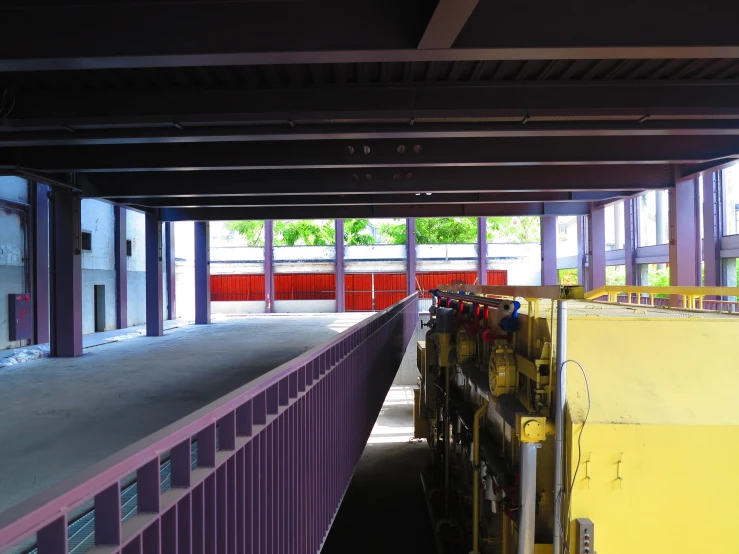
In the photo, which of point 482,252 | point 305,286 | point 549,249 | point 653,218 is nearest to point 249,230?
point 305,286

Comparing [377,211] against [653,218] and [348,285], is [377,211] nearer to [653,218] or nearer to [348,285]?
[653,218]

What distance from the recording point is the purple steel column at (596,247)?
19.0 meters

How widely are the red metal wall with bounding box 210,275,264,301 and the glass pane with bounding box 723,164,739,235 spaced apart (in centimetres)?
2818

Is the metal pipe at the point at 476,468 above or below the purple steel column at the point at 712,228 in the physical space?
below

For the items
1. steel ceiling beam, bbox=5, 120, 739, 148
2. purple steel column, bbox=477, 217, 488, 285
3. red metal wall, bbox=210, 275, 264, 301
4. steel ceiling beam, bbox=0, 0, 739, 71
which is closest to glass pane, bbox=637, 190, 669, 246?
purple steel column, bbox=477, 217, 488, 285

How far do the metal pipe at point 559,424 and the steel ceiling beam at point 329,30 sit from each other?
3.93 metres

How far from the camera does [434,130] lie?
29.2ft

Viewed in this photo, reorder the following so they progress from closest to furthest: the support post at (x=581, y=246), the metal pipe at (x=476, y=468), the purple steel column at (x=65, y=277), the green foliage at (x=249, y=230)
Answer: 1. the metal pipe at (x=476, y=468)
2. the purple steel column at (x=65, y=277)
3. the support post at (x=581, y=246)
4. the green foliage at (x=249, y=230)

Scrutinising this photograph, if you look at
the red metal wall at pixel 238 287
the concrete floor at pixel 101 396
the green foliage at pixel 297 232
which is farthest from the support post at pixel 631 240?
the red metal wall at pixel 238 287

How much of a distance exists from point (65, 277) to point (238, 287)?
2463 cm

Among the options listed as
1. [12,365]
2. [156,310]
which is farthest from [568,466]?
[156,310]

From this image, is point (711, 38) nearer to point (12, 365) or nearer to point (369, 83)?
point (369, 83)

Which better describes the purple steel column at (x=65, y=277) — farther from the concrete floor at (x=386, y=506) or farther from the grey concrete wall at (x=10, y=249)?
the concrete floor at (x=386, y=506)

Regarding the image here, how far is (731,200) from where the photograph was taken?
19906 mm
